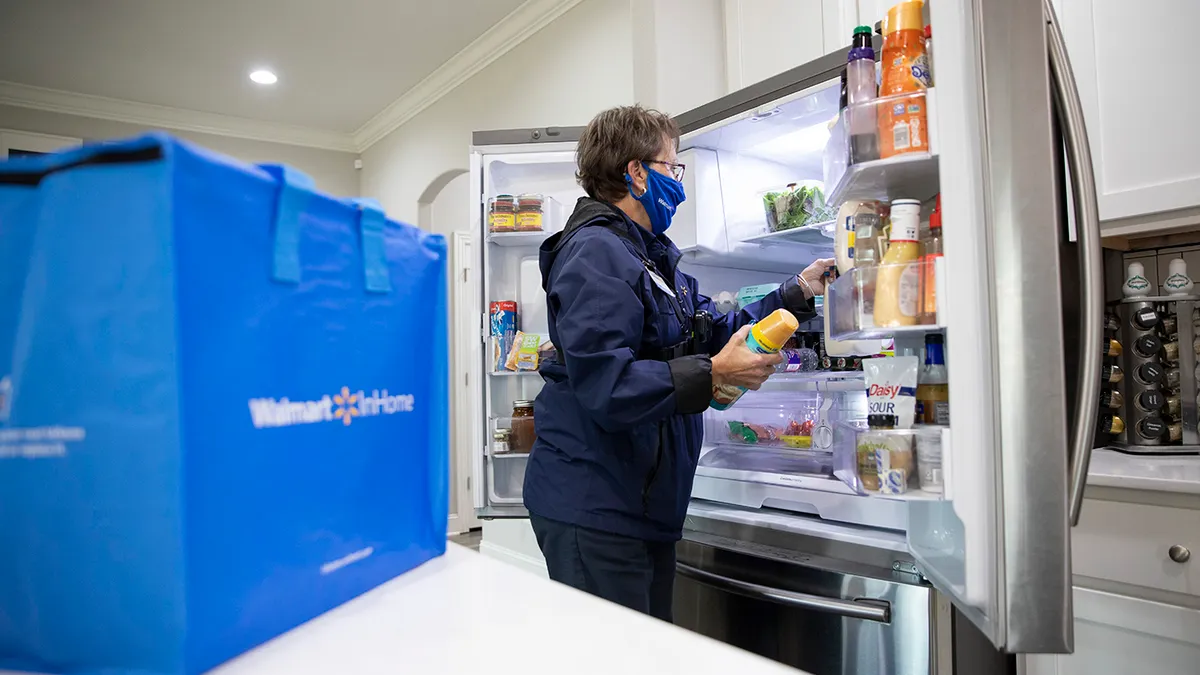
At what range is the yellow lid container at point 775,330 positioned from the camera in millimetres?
1456

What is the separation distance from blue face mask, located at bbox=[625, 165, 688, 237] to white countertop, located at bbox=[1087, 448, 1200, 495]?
3.58 ft

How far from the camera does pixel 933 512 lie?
1.13 meters

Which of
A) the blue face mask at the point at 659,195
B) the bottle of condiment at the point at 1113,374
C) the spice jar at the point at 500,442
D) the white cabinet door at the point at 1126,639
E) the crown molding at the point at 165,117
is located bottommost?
the white cabinet door at the point at 1126,639

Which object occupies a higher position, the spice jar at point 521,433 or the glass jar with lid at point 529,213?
the glass jar with lid at point 529,213

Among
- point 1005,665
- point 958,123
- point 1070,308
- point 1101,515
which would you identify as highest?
point 958,123

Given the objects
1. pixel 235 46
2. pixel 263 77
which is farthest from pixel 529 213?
pixel 263 77

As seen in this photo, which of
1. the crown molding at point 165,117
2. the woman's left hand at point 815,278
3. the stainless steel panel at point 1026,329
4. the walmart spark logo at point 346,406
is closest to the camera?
the walmart spark logo at point 346,406

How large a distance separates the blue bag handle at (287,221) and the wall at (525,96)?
284cm

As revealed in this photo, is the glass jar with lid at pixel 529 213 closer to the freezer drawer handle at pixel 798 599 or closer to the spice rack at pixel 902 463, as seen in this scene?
the freezer drawer handle at pixel 798 599

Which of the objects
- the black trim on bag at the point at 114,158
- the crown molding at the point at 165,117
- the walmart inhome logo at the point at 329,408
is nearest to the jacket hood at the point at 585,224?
the walmart inhome logo at the point at 329,408

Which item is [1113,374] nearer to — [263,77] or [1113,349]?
[1113,349]

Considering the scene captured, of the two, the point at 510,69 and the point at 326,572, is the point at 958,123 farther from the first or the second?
the point at 510,69

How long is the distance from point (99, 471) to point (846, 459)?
117cm

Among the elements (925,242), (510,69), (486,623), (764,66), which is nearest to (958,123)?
(925,242)
